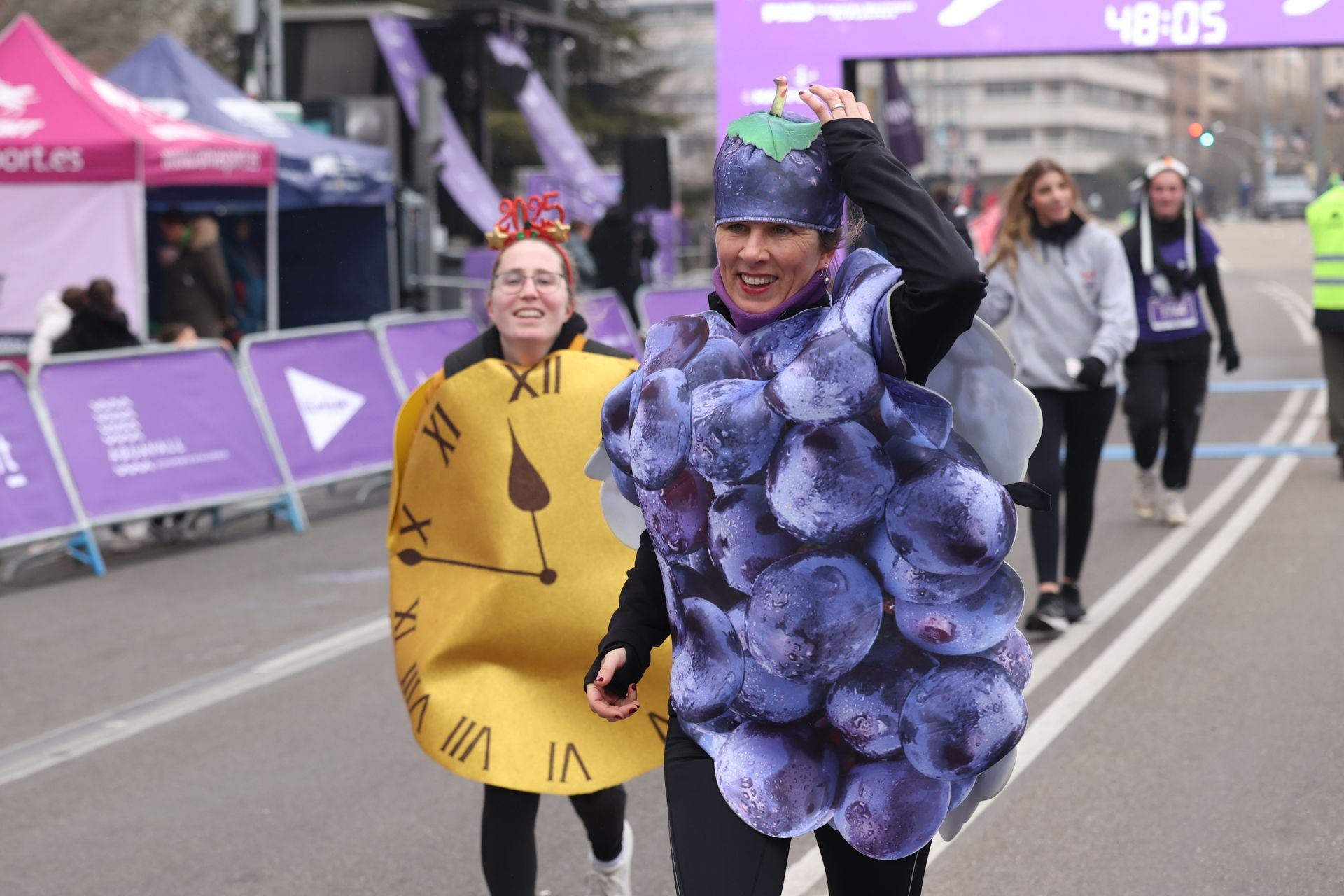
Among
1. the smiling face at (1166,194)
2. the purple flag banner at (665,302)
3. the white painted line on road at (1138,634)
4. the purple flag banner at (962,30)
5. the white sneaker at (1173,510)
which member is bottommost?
the white painted line on road at (1138,634)

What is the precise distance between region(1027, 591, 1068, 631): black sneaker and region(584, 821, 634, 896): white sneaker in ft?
12.6

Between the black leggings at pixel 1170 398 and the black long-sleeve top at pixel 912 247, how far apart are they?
7.52m

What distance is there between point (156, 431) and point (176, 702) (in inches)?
156

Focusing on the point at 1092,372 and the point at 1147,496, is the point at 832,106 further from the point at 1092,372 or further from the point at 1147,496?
the point at 1147,496

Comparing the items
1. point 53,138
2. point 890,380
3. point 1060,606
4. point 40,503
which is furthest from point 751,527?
point 53,138

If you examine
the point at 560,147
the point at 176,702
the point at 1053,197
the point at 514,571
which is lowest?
the point at 176,702

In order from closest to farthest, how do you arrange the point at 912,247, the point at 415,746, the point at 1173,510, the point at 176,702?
the point at 912,247 → the point at 415,746 → the point at 176,702 → the point at 1173,510

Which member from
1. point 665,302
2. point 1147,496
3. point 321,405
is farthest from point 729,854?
point 665,302

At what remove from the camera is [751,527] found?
2.69m

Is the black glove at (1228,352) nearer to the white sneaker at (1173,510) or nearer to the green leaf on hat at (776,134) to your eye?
the white sneaker at (1173,510)

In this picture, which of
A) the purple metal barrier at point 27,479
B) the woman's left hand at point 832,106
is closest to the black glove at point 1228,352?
the purple metal barrier at point 27,479

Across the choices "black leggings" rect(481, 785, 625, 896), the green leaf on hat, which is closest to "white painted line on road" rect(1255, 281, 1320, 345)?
"black leggings" rect(481, 785, 625, 896)

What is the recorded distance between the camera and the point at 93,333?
1156cm

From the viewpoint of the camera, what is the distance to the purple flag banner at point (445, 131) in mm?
23000
